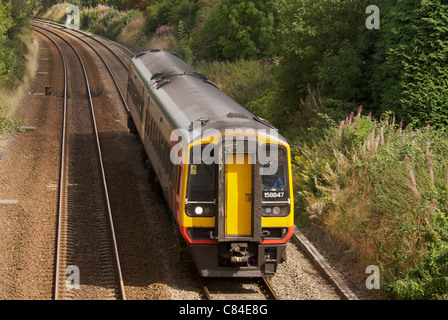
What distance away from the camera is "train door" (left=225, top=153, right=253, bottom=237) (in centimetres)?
1152

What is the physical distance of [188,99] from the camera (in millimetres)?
15055

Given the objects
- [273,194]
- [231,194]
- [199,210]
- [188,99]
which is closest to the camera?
[231,194]

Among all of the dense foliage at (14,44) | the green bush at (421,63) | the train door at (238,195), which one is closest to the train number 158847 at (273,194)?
the train door at (238,195)

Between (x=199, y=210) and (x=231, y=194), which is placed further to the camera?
(x=199, y=210)

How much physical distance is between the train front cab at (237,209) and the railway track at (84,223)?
1920 mm

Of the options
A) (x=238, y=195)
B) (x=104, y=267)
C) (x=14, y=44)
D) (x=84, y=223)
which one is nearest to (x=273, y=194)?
(x=238, y=195)

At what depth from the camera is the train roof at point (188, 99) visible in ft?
41.2

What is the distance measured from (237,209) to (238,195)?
27 centimetres

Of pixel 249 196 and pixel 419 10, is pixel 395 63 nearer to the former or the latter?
pixel 419 10

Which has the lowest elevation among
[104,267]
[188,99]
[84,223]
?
[104,267]

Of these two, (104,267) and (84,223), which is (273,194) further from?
(84,223)

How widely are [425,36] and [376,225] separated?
250 inches

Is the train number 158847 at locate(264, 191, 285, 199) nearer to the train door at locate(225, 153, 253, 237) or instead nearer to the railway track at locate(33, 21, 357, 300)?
the train door at locate(225, 153, 253, 237)

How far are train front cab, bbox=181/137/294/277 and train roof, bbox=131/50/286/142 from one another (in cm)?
56
